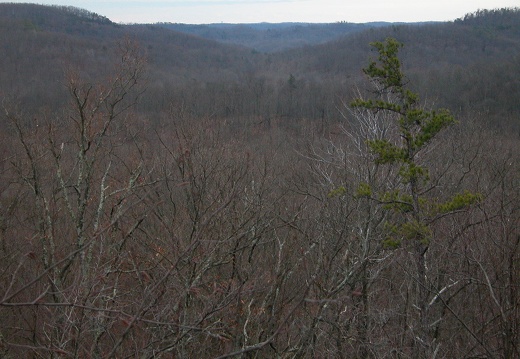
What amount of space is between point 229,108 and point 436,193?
36.1 metres

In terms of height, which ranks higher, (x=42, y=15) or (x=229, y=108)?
(x=42, y=15)

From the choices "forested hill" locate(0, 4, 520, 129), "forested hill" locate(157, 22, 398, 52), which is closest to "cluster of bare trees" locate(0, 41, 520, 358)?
"forested hill" locate(0, 4, 520, 129)

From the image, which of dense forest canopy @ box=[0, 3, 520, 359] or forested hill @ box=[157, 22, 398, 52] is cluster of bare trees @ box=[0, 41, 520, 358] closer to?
dense forest canopy @ box=[0, 3, 520, 359]

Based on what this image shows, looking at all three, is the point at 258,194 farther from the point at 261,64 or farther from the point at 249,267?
the point at 261,64

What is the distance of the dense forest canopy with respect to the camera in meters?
6.59

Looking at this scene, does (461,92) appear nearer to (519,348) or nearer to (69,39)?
(519,348)

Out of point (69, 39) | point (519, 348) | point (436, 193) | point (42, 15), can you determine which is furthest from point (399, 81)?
point (42, 15)

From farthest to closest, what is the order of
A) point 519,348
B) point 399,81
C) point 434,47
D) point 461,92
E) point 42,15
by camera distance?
point 42,15, point 434,47, point 461,92, point 399,81, point 519,348

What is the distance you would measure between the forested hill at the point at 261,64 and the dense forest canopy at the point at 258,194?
518 mm

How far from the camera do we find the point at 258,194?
33.5ft

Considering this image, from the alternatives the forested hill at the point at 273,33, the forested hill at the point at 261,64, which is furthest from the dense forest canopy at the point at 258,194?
the forested hill at the point at 273,33

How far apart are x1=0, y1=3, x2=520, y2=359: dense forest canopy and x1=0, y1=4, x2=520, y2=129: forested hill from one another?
0.52 m

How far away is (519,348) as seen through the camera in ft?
19.4

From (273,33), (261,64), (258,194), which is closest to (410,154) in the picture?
(258,194)
